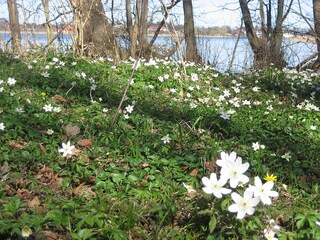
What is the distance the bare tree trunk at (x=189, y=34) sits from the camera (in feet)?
30.9

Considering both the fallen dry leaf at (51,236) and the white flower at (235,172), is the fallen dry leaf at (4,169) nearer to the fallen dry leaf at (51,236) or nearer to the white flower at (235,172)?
the fallen dry leaf at (51,236)

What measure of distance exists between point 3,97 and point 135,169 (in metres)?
2.00

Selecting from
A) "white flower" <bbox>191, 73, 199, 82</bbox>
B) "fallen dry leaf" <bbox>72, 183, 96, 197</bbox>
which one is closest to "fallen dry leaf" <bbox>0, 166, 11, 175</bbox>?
"fallen dry leaf" <bbox>72, 183, 96, 197</bbox>

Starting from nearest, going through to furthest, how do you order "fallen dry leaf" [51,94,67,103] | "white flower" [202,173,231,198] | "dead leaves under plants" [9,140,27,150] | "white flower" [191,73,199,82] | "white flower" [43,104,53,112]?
"white flower" [202,173,231,198] → "dead leaves under plants" [9,140,27,150] → "white flower" [43,104,53,112] → "fallen dry leaf" [51,94,67,103] → "white flower" [191,73,199,82]

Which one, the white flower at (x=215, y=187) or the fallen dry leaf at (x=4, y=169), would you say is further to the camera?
the fallen dry leaf at (x=4, y=169)

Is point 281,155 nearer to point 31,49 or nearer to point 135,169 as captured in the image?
point 135,169

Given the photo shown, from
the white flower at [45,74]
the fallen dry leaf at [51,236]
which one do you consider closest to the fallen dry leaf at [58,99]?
the white flower at [45,74]

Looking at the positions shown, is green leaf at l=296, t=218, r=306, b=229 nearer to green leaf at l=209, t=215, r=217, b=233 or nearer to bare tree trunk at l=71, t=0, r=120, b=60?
green leaf at l=209, t=215, r=217, b=233

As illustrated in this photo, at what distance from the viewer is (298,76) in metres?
7.55

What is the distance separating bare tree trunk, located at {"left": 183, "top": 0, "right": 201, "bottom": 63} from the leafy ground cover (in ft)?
10.1

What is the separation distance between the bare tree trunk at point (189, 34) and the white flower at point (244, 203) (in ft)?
24.2

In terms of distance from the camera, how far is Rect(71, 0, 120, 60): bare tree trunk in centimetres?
719

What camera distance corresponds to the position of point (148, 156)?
3.41 meters

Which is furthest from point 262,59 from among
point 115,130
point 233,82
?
point 115,130
